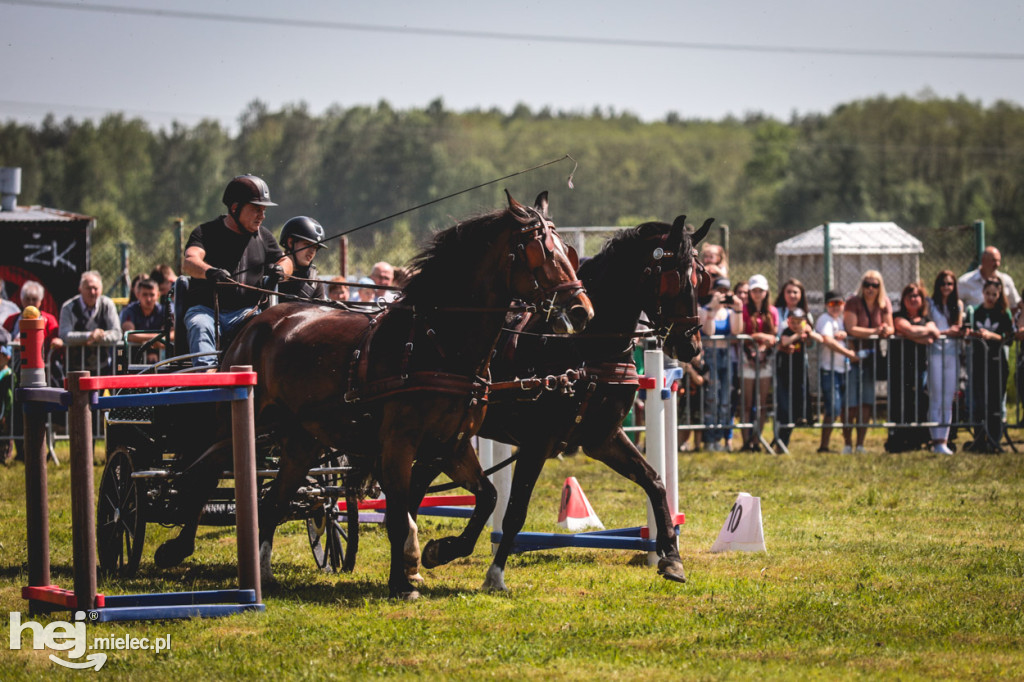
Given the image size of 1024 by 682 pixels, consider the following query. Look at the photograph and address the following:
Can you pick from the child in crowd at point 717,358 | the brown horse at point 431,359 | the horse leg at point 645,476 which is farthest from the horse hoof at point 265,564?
the child in crowd at point 717,358

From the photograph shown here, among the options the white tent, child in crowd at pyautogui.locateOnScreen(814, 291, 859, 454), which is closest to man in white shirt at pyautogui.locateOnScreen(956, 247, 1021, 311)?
child in crowd at pyautogui.locateOnScreen(814, 291, 859, 454)

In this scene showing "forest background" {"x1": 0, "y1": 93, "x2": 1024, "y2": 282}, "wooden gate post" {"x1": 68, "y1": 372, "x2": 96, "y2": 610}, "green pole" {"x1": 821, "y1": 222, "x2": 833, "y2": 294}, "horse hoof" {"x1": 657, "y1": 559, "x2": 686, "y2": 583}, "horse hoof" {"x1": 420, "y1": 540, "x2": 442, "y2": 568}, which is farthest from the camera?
"forest background" {"x1": 0, "y1": 93, "x2": 1024, "y2": 282}

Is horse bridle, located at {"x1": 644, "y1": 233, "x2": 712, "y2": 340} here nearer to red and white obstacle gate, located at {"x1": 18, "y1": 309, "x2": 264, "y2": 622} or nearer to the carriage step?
the carriage step

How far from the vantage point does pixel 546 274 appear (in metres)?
7.30

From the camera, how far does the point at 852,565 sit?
862 cm

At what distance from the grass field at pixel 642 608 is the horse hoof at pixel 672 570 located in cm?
11

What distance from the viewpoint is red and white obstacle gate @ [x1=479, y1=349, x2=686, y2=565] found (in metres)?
8.80

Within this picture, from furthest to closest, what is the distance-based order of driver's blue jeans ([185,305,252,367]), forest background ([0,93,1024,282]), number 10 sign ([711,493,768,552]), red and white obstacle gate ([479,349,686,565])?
1. forest background ([0,93,1024,282])
2. number 10 sign ([711,493,768,552])
3. driver's blue jeans ([185,305,252,367])
4. red and white obstacle gate ([479,349,686,565])

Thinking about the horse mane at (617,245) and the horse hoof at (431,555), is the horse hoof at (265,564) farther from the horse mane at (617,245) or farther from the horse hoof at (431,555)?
the horse mane at (617,245)

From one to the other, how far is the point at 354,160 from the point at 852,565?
255ft

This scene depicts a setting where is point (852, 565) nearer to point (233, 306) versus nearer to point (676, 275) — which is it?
point (676, 275)

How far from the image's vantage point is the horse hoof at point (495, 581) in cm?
784

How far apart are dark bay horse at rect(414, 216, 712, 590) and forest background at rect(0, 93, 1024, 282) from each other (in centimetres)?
5431

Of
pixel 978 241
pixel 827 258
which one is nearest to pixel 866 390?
pixel 827 258
